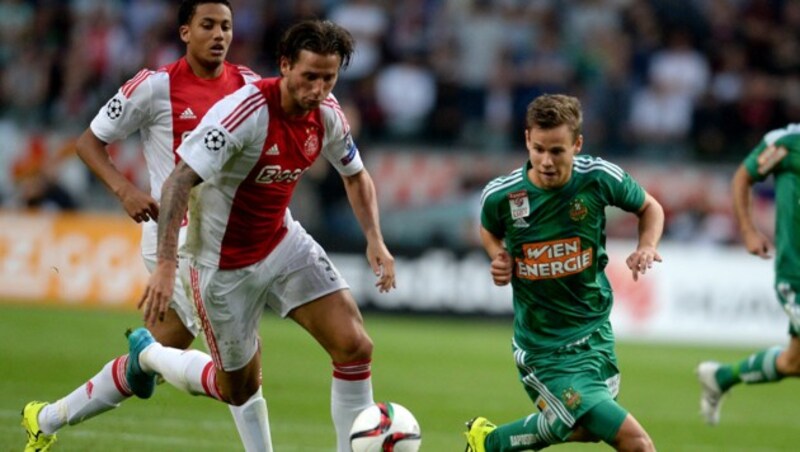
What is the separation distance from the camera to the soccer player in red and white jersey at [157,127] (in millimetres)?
7480

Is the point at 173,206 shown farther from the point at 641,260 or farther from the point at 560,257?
the point at 641,260

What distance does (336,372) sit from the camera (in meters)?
7.00

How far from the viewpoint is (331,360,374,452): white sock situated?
696cm

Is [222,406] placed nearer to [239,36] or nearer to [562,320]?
[562,320]

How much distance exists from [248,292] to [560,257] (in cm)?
154

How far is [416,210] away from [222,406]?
→ 25.7ft

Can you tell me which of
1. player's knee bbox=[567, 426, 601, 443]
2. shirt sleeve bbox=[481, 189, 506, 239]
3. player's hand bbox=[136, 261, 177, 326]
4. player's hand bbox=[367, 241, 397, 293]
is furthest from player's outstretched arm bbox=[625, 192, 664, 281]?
player's hand bbox=[136, 261, 177, 326]

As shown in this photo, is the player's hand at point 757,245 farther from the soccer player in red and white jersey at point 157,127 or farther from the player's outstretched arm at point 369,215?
the soccer player in red and white jersey at point 157,127

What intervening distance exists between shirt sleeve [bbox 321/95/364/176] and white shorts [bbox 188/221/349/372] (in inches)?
19.5

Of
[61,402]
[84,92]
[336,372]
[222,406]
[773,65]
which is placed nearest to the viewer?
[336,372]

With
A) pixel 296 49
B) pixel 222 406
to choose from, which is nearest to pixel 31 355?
pixel 222 406

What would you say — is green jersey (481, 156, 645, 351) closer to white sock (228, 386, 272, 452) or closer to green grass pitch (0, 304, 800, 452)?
white sock (228, 386, 272, 452)

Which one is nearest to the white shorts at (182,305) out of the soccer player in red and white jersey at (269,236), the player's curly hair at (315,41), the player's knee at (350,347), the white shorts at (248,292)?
the soccer player in red and white jersey at (269,236)

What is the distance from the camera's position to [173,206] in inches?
250
